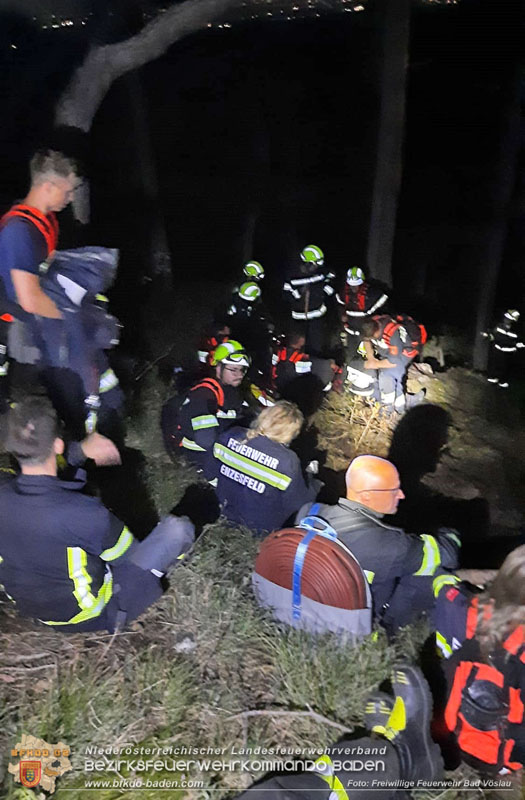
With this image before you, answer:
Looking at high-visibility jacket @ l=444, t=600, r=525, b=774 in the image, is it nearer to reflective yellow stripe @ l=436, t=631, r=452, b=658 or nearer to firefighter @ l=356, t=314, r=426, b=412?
reflective yellow stripe @ l=436, t=631, r=452, b=658

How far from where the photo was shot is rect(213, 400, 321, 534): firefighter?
3674 mm

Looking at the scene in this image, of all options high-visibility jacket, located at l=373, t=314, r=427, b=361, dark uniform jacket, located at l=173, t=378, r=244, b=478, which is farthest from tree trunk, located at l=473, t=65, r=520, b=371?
dark uniform jacket, located at l=173, t=378, r=244, b=478

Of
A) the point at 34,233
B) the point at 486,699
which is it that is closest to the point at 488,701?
the point at 486,699

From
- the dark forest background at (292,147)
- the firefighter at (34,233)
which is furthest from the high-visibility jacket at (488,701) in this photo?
the dark forest background at (292,147)

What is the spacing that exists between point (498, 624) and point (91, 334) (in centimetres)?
281

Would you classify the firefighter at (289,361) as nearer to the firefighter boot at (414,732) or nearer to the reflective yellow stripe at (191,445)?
the reflective yellow stripe at (191,445)

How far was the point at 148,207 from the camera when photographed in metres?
9.70

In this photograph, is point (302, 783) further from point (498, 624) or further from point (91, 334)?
point (91, 334)

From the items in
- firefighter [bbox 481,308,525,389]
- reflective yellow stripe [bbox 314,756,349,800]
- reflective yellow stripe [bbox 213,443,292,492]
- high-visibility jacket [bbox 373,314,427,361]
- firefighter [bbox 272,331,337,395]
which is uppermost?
reflective yellow stripe [bbox 213,443,292,492]

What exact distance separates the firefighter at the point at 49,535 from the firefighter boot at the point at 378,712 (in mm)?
1380

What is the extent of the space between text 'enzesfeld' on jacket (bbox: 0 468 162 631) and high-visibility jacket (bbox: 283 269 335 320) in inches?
167

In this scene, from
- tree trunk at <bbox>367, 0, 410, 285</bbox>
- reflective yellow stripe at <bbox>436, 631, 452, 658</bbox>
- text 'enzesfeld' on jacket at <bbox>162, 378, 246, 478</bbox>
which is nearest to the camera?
reflective yellow stripe at <bbox>436, 631, 452, 658</bbox>

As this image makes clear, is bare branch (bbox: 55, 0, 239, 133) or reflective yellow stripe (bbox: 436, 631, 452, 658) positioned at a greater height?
bare branch (bbox: 55, 0, 239, 133)

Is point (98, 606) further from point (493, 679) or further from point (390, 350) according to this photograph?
point (390, 350)
